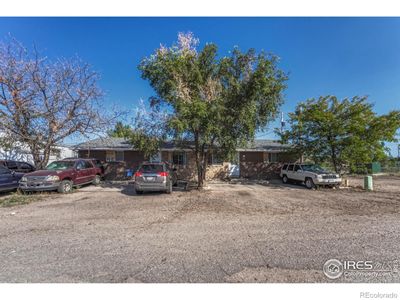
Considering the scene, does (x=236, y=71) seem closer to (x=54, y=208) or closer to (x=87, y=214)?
(x=87, y=214)

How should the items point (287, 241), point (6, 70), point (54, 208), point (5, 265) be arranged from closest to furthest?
point (5, 265) → point (287, 241) → point (54, 208) → point (6, 70)

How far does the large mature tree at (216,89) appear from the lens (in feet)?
33.6

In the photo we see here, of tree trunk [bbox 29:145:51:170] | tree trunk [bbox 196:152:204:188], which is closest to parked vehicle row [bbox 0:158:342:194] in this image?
tree trunk [bbox 29:145:51:170]

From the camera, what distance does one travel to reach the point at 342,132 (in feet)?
41.6

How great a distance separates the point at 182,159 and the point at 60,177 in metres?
9.30

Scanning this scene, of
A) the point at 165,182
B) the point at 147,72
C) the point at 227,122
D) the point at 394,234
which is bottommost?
the point at 394,234

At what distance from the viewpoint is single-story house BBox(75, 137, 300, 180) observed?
1712 centimetres

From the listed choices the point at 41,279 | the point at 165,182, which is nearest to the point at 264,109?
the point at 165,182

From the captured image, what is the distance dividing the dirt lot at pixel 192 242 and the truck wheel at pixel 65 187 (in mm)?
2753

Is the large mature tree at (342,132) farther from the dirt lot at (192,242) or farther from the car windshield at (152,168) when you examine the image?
the car windshield at (152,168)

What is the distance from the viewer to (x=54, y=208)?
295 inches

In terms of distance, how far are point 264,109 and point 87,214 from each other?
33.3 ft

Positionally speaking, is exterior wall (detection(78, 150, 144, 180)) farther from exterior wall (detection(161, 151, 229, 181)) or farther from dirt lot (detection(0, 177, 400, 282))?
dirt lot (detection(0, 177, 400, 282))

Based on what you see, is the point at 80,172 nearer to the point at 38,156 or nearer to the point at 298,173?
the point at 38,156
